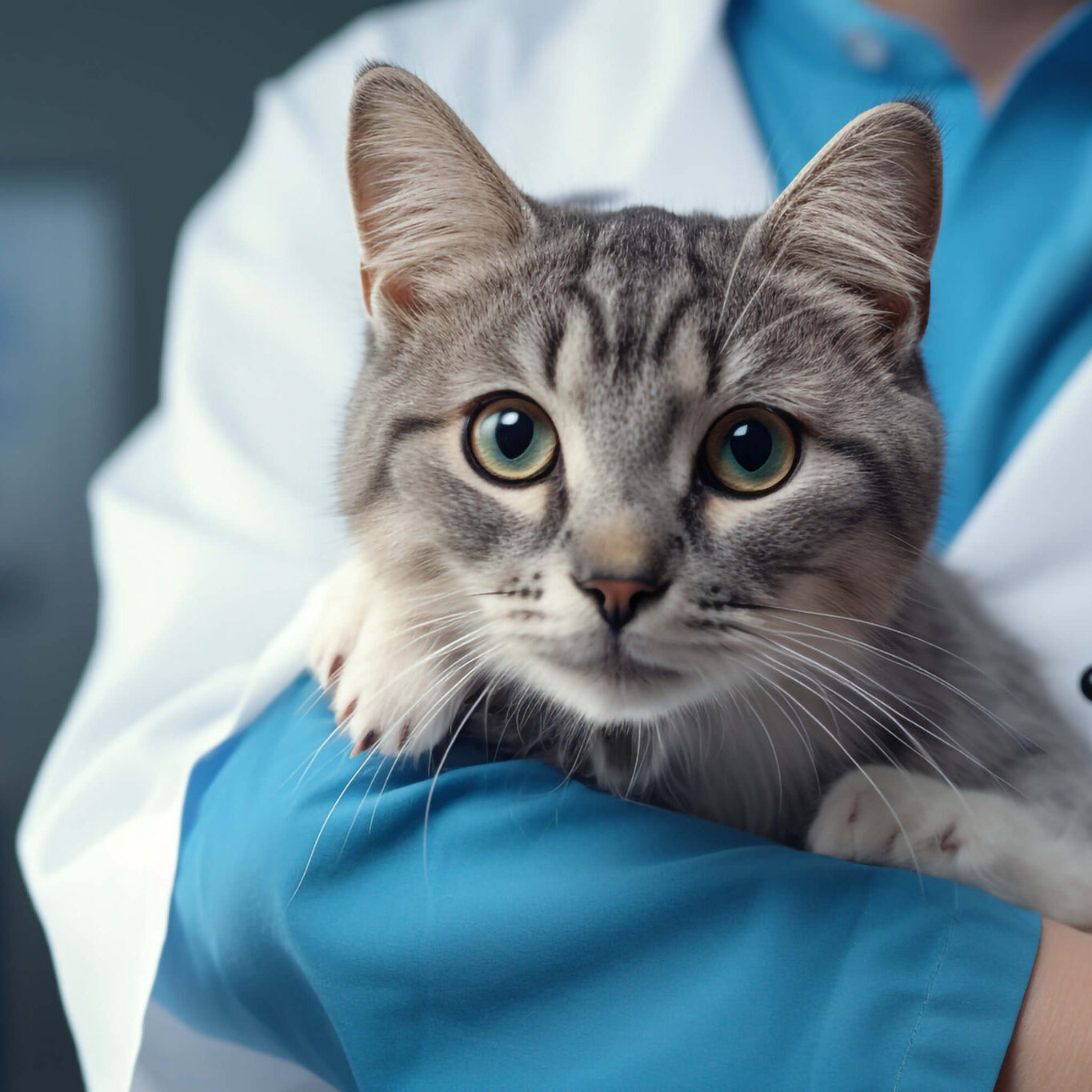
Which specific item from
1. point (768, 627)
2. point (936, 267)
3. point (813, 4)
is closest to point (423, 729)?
point (768, 627)

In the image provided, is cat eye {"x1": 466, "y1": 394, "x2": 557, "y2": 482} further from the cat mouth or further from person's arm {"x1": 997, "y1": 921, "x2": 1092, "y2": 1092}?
person's arm {"x1": 997, "y1": 921, "x2": 1092, "y2": 1092}

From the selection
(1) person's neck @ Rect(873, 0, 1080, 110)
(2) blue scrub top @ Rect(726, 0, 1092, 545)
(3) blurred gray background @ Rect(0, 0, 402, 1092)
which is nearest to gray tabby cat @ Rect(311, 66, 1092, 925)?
(2) blue scrub top @ Rect(726, 0, 1092, 545)

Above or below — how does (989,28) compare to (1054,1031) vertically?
above

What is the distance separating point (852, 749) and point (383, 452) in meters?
0.51

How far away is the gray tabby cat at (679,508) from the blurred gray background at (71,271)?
151cm

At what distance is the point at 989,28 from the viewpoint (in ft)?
4.50

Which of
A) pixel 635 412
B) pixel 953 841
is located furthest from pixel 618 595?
pixel 953 841

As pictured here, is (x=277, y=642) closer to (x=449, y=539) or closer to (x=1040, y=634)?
(x=449, y=539)

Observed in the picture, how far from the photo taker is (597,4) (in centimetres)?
149

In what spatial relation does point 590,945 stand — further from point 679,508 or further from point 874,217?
point 874,217

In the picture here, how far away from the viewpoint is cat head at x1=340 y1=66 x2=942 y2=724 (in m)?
0.69

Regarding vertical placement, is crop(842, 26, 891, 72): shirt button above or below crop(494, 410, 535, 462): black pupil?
above

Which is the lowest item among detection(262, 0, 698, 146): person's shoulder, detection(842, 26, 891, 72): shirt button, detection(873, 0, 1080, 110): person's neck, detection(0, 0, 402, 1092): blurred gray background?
detection(0, 0, 402, 1092): blurred gray background

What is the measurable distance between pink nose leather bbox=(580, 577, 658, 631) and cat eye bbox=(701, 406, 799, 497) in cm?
12
